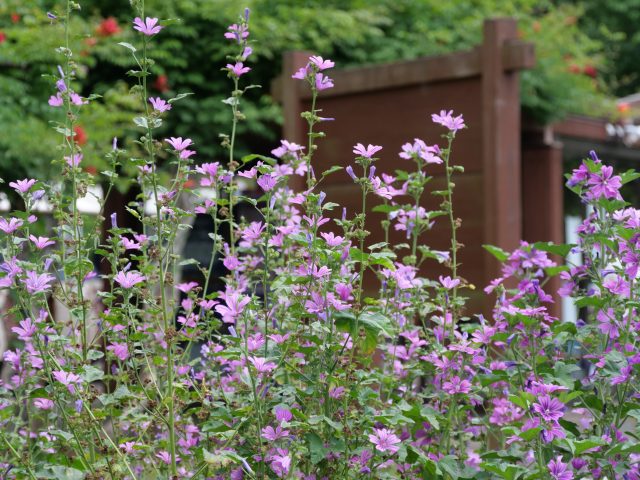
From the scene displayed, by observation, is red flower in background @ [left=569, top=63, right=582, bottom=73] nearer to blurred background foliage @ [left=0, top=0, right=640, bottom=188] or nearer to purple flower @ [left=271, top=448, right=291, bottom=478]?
blurred background foliage @ [left=0, top=0, right=640, bottom=188]

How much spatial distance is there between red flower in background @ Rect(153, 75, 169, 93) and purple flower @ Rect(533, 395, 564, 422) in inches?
270

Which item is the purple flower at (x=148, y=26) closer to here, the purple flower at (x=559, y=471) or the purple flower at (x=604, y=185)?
the purple flower at (x=604, y=185)

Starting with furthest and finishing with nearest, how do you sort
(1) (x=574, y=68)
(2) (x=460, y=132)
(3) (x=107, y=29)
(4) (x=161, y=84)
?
(1) (x=574, y=68) < (4) (x=161, y=84) < (3) (x=107, y=29) < (2) (x=460, y=132)

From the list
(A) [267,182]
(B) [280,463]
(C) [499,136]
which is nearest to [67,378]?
(B) [280,463]

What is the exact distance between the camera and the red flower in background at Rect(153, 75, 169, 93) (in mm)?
8445

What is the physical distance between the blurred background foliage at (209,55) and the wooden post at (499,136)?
101 inches

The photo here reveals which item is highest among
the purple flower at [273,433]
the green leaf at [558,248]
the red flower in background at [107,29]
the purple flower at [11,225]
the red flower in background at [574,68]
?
the red flower in background at [574,68]

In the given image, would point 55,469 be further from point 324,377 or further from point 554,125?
point 554,125

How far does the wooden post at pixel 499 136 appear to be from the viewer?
545 cm

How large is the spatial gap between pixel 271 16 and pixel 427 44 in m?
1.59

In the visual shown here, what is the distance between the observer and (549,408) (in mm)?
1967

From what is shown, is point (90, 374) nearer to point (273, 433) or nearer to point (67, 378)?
point (67, 378)

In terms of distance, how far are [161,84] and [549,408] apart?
704 cm

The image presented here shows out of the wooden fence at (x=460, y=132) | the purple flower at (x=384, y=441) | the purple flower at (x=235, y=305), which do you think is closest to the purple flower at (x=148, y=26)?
the purple flower at (x=235, y=305)
